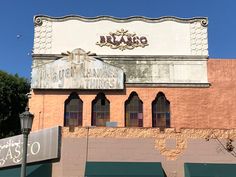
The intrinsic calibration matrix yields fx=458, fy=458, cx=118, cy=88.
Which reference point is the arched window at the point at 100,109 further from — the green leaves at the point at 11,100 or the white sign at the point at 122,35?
the green leaves at the point at 11,100

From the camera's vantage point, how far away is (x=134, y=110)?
2620 centimetres

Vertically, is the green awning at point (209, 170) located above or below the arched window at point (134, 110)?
below

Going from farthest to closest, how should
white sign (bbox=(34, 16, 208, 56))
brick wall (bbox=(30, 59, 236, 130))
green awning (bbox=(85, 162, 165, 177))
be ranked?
white sign (bbox=(34, 16, 208, 56))
brick wall (bbox=(30, 59, 236, 130))
green awning (bbox=(85, 162, 165, 177))

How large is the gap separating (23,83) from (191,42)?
64.8 ft

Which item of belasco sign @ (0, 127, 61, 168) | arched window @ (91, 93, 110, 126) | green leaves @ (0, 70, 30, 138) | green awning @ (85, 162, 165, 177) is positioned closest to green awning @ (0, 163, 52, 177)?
belasco sign @ (0, 127, 61, 168)

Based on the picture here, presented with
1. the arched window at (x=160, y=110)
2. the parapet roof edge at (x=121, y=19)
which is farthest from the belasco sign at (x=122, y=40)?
the arched window at (x=160, y=110)

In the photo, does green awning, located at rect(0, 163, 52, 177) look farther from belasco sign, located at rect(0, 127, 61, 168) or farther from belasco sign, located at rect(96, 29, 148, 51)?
belasco sign, located at rect(96, 29, 148, 51)

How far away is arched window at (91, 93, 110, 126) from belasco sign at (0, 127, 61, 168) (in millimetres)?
4524

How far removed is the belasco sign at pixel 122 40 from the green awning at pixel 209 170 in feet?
28.0

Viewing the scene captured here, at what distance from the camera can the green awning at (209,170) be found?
2053 centimetres

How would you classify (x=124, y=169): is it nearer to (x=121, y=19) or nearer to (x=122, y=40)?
(x=122, y=40)

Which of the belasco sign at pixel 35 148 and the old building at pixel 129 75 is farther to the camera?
the old building at pixel 129 75

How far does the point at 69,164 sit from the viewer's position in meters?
21.3

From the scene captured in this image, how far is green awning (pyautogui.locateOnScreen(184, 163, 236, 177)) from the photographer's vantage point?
20.5 metres
